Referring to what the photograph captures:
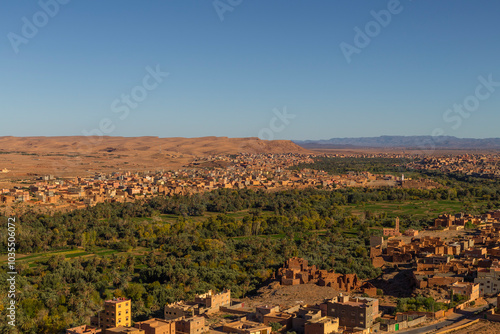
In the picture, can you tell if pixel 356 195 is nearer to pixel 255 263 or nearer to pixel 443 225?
pixel 443 225

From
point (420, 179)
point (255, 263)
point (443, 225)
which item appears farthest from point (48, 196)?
point (420, 179)

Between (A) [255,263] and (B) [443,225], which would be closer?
(A) [255,263]

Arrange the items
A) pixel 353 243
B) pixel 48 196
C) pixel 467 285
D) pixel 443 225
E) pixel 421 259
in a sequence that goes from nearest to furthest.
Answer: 1. pixel 467 285
2. pixel 421 259
3. pixel 353 243
4. pixel 443 225
5. pixel 48 196

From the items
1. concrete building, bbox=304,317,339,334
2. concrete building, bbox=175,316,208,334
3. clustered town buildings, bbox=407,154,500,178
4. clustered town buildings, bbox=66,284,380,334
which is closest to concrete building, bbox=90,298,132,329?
clustered town buildings, bbox=66,284,380,334

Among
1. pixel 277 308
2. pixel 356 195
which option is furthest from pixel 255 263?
pixel 356 195

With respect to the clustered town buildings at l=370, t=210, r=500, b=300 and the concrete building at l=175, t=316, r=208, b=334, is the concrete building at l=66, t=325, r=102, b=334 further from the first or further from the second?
the clustered town buildings at l=370, t=210, r=500, b=300

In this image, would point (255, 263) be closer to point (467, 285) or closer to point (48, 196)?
point (467, 285)

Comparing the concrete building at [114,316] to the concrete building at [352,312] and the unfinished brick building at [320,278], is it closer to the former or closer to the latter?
the concrete building at [352,312]

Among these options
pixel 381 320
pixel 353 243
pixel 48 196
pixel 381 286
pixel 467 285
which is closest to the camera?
pixel 381 320
